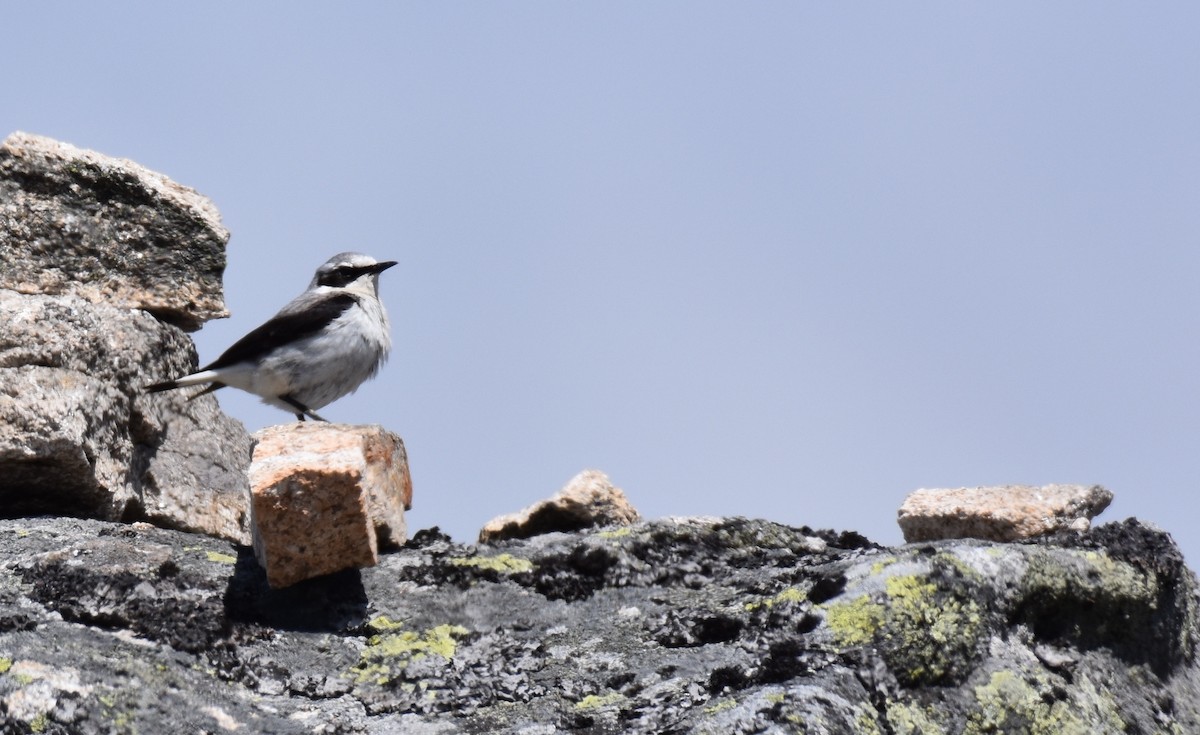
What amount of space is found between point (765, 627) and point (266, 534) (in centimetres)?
183

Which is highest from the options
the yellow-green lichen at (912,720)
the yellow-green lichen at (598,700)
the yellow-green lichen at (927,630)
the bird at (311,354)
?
the bird at (311,354)

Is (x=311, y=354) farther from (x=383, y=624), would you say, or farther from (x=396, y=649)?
(x=396, y=649)

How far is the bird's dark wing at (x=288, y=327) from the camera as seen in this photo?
9.67 m

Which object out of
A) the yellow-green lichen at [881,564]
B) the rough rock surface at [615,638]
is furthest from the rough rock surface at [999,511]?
the yellow-green lichen at [881,564]

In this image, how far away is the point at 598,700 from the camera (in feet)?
13.0

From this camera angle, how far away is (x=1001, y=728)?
157 inches

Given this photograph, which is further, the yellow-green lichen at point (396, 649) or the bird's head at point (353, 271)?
the bird's head at point (353, 271)

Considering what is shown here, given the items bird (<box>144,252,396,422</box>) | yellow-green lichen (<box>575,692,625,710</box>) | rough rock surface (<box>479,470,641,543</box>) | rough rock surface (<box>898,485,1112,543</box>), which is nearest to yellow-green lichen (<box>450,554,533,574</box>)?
rough rock surface (<box>479,470,641,543</box>)

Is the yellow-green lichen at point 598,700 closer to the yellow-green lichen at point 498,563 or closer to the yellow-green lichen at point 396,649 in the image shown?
the yellow-green lichen at point 396,649

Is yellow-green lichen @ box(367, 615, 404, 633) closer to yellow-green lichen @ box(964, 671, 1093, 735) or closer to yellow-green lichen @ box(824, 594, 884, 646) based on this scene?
yellow-green lichen @ box(824, 594, 884, 646)

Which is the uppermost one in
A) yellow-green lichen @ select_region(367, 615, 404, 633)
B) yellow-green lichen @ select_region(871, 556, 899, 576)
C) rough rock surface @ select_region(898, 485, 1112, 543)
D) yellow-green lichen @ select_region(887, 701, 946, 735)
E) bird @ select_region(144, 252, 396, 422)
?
bird @ select_region(144, 252, 396, 422)

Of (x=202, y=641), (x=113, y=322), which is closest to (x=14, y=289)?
(x=113, y=322)

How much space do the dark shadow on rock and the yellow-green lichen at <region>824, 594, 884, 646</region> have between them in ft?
5.49

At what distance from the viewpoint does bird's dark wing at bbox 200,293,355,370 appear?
9672 mm
